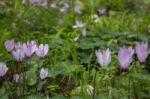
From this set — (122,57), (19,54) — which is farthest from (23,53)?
(122,57)

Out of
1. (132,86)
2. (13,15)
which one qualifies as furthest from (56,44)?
(13,15)

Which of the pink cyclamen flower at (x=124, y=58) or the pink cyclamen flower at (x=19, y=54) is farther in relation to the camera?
the pink cyclamen flower at (x=19, y=54)

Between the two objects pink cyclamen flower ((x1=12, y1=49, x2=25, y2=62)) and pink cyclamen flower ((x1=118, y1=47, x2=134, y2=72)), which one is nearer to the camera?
pink cyclamen flower ((x1=118, y1=47, x2=134, y2=72))

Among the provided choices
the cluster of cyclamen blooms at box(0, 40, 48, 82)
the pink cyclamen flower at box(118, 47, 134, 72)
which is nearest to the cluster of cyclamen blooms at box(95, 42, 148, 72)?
the pink cyclamen flower at box(118, 47, 134, 72)

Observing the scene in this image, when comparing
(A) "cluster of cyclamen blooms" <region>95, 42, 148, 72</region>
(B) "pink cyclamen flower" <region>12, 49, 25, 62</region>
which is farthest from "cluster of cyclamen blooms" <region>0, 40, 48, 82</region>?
(A) "cluster of cyclamen blooms" <region>95, 42, 148, 72</region>

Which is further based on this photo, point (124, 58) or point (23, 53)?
point (23, 53)

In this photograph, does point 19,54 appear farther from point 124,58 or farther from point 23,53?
point 124,58

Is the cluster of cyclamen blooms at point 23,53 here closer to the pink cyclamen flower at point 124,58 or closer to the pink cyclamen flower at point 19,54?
the pink cyclamen flower at point 19,54

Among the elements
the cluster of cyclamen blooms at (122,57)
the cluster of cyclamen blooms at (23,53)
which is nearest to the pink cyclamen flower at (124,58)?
the cluster of cyclamen blooms at (122,57)

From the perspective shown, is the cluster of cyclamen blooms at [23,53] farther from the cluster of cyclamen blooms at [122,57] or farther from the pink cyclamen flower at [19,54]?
the cluster of cyclamen blooms at [122,57]

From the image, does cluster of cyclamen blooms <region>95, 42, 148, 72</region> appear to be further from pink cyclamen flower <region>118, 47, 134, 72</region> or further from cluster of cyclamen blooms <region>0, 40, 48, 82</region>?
cluster of cyclamen blooms <region>0, 40, 48, 82</region>

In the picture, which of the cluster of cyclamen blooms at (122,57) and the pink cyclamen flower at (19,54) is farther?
the pink cyclamen flower at (19,54)

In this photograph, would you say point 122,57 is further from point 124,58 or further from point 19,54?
point 19,54

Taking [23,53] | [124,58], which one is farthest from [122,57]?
[23,53]
